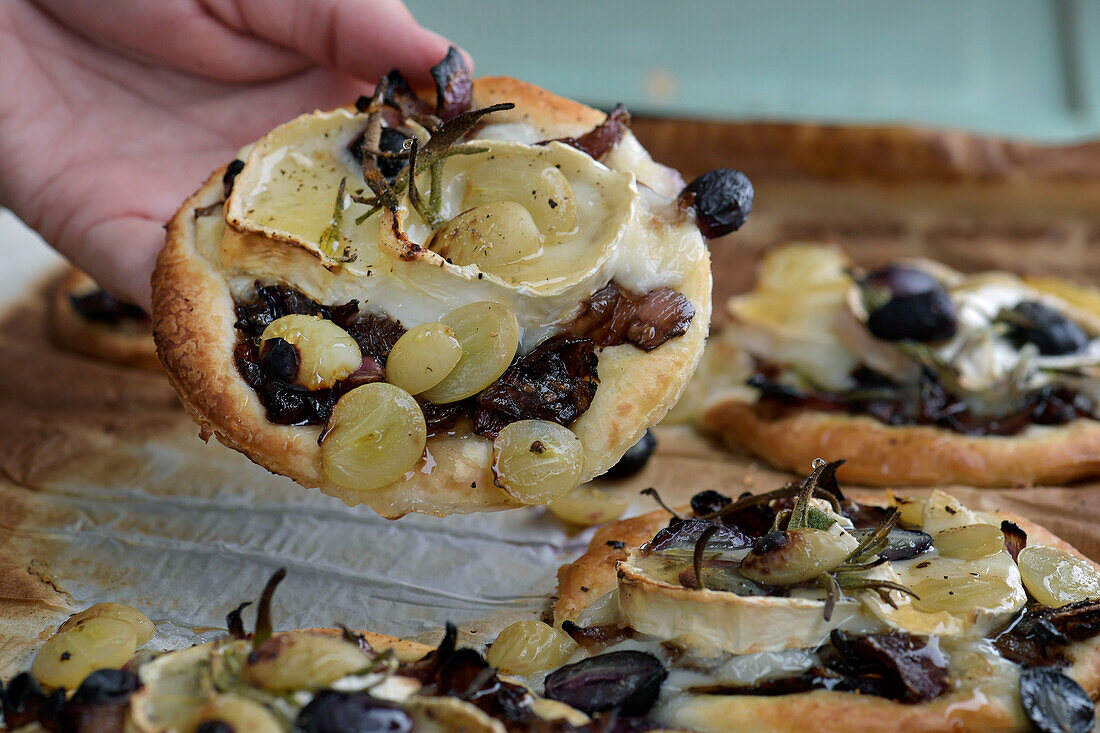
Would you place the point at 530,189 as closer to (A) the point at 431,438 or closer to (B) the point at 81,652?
(A) the point at 431,438

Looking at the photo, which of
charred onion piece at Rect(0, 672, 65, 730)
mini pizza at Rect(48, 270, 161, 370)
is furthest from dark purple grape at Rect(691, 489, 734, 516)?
mini pizza at Rect(48, 270, 161, 370)

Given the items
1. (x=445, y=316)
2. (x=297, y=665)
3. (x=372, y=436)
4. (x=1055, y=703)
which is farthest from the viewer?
(x=445, y=316)

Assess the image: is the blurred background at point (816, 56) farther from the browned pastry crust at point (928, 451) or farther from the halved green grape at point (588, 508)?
the halved green grape at point (588, 508)

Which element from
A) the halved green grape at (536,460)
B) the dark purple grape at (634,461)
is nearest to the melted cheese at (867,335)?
the dark purple grape at (634,461)

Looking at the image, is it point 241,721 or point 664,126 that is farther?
point 664,126

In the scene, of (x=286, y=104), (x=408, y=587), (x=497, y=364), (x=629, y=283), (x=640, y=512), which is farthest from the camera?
(x=286, y=104)

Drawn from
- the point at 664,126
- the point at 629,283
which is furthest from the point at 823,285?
the point at 629,283

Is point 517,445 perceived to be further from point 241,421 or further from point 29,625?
point 29,625

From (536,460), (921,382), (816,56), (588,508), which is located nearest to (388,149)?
(536,460)
